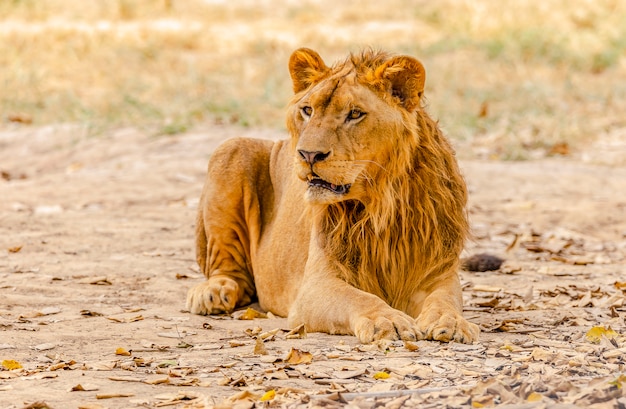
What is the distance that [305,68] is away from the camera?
5195 millimetres

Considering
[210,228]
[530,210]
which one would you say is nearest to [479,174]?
[530,210]

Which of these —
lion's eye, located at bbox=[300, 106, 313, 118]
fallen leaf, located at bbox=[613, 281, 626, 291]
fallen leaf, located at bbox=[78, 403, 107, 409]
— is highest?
lion's eye, located at bbox=[300, 106, 313, 118]

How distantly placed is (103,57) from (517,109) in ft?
21.0

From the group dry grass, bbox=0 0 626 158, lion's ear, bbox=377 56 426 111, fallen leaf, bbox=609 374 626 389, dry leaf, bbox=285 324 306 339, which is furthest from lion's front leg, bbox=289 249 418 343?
dry grass, bbox=0 0 626 158

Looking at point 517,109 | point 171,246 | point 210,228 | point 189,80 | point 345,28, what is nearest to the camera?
point 210,228

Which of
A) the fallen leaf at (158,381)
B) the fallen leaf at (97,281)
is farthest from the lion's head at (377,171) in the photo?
the fallen leaf at (97,281)

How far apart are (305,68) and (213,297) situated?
1472 millimetres

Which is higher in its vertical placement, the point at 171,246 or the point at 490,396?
the point at 490,396

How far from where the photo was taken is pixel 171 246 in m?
7.66

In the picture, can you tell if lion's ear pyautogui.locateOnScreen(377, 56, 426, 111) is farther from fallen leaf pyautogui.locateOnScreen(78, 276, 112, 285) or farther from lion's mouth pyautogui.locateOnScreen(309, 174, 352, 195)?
fallen leaf pyautogui.locateOnScreen(78, 276, 112, 285)

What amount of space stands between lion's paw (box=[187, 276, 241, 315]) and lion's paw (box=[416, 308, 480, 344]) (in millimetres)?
1534

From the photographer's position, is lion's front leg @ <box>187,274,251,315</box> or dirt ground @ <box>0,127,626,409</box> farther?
lion's front leg @ <box>187,274,251,315</box>

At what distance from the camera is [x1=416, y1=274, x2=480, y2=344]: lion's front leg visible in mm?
4539

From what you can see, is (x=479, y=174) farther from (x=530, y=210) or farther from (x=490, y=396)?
(x=490, y=396)
